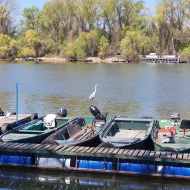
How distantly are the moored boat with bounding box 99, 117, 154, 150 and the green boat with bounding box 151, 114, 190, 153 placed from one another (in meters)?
0.35

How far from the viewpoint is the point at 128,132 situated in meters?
15.1

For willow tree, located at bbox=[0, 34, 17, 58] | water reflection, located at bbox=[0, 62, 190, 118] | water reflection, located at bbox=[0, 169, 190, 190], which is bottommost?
water reflection, located at bbox=[0, 169, 190, 190]

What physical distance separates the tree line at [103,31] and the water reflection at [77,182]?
286ft

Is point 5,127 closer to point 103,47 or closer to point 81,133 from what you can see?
point 81,133

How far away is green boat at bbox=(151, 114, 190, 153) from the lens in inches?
463

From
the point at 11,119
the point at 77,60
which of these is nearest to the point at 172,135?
the point at 11,119

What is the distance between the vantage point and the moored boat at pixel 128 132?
484 inches

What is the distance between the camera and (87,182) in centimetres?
1091

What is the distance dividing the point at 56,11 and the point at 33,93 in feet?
253

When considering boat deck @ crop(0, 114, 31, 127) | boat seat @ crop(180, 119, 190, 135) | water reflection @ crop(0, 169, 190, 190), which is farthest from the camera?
boat deck @ crop(0, 114, 31, 127)

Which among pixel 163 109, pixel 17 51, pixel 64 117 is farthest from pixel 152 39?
pixel 64 117

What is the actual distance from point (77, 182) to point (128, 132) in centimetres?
467

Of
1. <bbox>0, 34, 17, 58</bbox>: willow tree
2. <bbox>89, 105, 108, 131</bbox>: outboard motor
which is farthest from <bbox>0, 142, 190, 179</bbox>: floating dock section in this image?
<bbox>0, 34, 17, 58</bbox>: willow tree

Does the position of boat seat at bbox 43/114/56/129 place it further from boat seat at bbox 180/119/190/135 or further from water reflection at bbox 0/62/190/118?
water reflection at bbox 0/62/190/118
